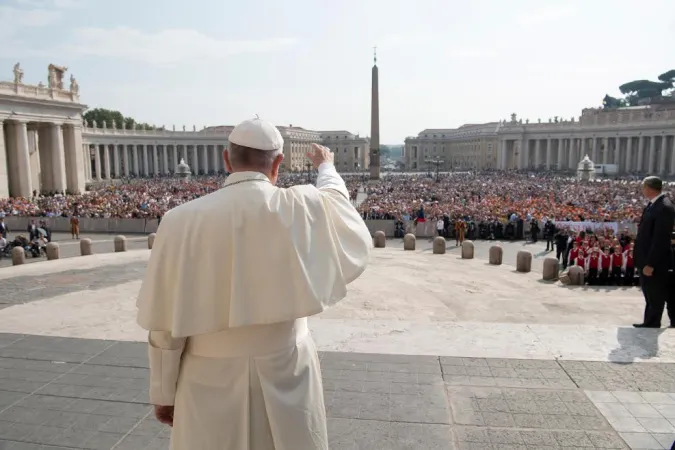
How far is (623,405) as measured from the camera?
3.85 m

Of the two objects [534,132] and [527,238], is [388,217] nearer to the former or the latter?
Result: [527,238]

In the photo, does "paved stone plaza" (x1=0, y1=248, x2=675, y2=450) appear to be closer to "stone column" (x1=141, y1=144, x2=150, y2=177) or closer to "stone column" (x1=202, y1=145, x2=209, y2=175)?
"stone column" (x1=141, y1=144, x2=150, y2=177)

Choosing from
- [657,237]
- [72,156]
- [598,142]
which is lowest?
[657,237]

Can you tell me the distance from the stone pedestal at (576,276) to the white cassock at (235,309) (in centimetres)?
1121

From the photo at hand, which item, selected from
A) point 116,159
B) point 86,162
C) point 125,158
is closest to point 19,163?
point 86,162

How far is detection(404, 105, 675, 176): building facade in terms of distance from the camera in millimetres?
81938

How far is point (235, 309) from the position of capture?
6.63 feet

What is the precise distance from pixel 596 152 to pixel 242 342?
10291 cm

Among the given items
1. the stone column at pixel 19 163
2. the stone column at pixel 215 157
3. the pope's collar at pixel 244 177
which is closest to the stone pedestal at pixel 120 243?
the pope's collar at pixel 244 177

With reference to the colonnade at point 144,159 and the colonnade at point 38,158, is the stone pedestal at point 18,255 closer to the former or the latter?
the colonnade at point 38,158

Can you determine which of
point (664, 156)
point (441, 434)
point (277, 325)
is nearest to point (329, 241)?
point (277, 325)

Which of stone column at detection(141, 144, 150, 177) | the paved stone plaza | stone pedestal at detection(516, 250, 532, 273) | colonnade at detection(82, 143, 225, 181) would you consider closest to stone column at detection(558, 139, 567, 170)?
colonnade at detection(82, 143, 225, 181)

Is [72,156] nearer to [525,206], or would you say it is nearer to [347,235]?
[525,206]

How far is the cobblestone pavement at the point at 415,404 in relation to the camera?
348 centimetres
